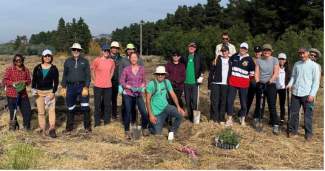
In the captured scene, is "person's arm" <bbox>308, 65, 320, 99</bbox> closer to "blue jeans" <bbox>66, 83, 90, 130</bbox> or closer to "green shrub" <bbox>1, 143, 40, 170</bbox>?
"blue jeans" <bbox>66, 83, 90, 130</bbox>

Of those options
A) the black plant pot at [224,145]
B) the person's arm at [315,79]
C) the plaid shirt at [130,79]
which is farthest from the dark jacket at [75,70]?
the person's arm at [315,79]

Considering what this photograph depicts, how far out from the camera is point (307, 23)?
1191 inches

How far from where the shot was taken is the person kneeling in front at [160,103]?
7.93 meters

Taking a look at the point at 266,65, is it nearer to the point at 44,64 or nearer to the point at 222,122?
the point at 222,122

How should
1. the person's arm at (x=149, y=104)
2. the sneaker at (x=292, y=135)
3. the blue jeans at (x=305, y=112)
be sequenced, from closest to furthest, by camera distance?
the person's arm at (x=149, y=104) < the blue jeans at (x=305, y=112) < the sneaker at (x=292, y=135)

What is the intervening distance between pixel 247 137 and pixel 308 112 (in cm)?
116

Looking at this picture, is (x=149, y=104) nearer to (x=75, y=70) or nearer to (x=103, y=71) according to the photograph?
(x=103, y=71)

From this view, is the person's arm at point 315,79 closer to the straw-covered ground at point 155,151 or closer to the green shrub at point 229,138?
the straw-covered ground at point 155,151

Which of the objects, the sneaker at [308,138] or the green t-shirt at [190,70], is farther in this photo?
the green t-shirt at [190,70]

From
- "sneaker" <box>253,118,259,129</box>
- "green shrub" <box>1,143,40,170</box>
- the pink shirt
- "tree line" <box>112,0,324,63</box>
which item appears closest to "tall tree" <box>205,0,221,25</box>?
"tree line" <box>112,0,324,63</box>

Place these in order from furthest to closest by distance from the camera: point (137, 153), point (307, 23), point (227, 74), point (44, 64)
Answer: point (307, 23), point (227, 74), point (44, 64), point (137, 153)

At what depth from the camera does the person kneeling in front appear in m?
7.93

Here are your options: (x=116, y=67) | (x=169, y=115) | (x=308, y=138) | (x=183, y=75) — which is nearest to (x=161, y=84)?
(x=169, y=115)

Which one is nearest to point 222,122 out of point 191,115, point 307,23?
point 191,115
